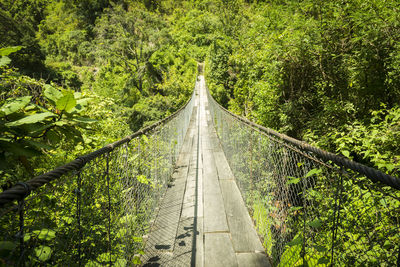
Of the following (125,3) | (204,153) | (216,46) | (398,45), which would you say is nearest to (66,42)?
(125,3)

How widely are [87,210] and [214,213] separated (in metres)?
1.41

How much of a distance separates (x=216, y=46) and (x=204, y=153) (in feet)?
54.5

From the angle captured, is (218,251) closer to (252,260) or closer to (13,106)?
(252,260)

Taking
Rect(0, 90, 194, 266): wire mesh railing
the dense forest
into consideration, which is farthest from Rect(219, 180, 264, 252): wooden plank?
the dense forest

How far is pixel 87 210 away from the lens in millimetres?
1816

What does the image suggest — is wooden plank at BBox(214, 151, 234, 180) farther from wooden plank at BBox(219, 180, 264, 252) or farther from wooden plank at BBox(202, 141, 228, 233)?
wooden plank at BBox(219, 180, 264, 252)

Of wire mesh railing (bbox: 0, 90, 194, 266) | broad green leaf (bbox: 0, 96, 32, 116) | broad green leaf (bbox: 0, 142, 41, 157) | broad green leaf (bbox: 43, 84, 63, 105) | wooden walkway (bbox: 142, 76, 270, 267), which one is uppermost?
broad green leaf (bbox: 43, 84, 63, 105)

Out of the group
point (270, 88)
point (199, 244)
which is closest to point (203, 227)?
point (199, 244)

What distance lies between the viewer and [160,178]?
2648 mm

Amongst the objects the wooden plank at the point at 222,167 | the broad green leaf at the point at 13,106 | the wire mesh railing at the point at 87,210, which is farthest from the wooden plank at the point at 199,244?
the broad green leaf at the point at 13,106

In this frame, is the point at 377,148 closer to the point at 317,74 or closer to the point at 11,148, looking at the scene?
the point at 317,74

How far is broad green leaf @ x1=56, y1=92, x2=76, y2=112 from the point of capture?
65cm

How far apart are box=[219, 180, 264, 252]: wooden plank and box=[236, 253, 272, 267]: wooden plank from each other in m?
0.06

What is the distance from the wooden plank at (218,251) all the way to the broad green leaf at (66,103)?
1680 mm
